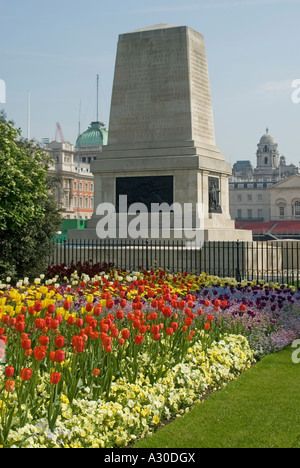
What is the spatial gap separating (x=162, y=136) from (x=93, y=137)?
122937 mm

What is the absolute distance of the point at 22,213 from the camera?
14.9m

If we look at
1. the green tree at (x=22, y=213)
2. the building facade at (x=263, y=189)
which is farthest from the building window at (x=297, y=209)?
the green tree at (x=22, y=213)

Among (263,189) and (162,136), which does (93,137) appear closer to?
(263,189)

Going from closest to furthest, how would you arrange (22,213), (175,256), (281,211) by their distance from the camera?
(22,213) < (175,256) < (281,211)

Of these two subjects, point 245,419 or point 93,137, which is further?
A: point 93,137

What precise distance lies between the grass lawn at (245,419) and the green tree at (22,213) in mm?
8221

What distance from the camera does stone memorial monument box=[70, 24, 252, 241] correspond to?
2172 cm

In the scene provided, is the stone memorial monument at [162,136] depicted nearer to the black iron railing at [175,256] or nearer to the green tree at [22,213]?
the black iron railing at [175,256]

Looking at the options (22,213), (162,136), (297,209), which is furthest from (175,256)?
(297,209)

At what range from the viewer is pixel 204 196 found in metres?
22.1

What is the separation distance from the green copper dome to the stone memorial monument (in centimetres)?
11979

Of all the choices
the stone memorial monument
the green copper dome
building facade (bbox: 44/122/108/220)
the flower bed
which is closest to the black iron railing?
the stone memorial monument
